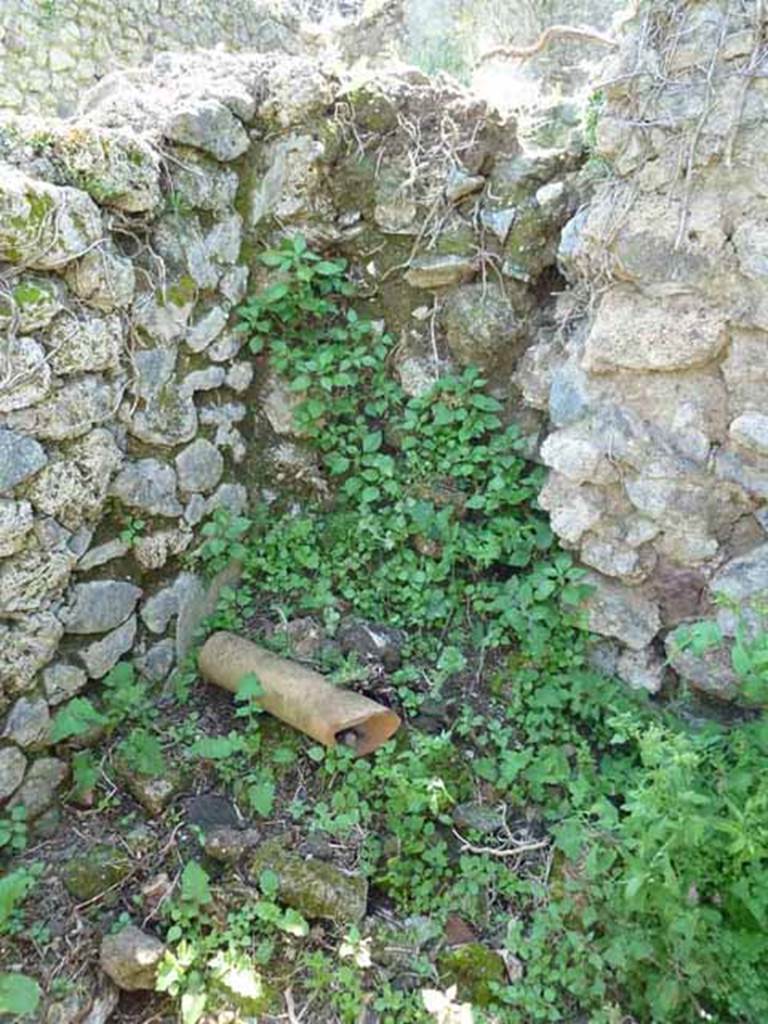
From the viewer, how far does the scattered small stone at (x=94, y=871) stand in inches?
88.7

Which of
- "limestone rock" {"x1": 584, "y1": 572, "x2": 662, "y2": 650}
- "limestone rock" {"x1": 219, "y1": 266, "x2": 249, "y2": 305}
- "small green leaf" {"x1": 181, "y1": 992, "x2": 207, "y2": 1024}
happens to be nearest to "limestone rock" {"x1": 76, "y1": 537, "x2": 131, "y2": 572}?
"limestone rock" {"x1": 219, "y1": 266, "x2": 249, "y2": 305}

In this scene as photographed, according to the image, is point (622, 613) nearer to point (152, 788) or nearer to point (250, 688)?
point (250, 688)

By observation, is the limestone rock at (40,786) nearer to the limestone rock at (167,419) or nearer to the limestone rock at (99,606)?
the limestone rock at (99,606)

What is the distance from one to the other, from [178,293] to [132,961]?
6.81ft

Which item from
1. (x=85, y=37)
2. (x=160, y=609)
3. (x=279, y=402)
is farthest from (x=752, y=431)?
(x=85, y=37)

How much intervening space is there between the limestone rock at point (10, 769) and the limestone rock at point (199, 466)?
102cm

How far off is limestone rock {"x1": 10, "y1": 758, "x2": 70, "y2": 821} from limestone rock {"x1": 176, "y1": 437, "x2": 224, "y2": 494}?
101 centimetres

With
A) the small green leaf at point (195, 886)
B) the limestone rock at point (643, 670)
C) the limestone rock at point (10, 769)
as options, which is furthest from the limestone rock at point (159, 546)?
the limestone rock at point (643, 670)

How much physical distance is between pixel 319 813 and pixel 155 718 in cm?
70

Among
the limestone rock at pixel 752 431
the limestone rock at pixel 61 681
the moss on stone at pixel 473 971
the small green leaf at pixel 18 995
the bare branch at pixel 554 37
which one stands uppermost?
the bare branch at pixel 554 37

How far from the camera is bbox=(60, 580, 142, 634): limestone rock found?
8.32ft

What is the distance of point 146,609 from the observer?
2.79 metres

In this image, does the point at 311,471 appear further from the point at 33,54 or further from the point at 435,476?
the point at 33,54

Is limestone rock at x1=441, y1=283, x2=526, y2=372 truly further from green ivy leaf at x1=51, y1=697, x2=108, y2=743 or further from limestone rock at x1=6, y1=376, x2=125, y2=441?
green ivy leaf at x1=51, y1=697, x2=108, y2=743
